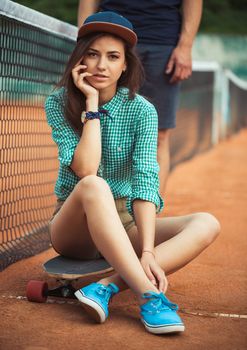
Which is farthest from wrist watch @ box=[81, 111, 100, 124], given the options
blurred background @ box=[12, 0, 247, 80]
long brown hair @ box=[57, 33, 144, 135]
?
blurred background @ box=[12, 0, 247, 80]

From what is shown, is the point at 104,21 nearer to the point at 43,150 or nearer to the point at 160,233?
the point at 160,233

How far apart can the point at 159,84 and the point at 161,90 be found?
37mm

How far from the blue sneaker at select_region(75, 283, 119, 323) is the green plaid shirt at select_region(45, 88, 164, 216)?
445mm

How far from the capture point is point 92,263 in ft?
11.5

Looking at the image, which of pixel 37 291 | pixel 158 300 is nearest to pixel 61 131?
pixel 37 291

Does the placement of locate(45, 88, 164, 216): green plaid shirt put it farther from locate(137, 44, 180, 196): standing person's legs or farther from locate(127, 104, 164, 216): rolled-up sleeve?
locate(137, 44, 180, 196): standing person's legs

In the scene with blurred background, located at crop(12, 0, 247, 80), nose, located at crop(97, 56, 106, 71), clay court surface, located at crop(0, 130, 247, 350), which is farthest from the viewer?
blurred background, located at crop(12, 0, 247, 80)

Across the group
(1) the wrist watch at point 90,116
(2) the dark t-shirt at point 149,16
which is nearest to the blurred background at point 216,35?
(2) the dark t-shirt at point 149,16

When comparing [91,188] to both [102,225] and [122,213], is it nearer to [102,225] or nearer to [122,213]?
[102,225]

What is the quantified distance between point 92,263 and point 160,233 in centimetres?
36

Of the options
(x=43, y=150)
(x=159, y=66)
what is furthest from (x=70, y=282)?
(x=43, y=150)

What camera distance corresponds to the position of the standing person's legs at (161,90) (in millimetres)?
4594

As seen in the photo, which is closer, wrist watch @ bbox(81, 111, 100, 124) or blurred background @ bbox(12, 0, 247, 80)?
wrist watch @ bbox(81, 111, 100, 124)

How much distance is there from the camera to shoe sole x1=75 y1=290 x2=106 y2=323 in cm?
305
